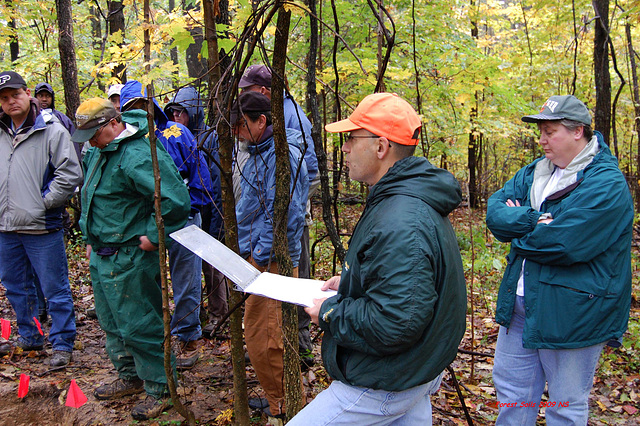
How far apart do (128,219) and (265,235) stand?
100 cm

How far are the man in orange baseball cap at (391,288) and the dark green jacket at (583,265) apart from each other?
97 cm

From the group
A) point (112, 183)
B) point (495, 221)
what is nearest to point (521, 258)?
point (495, 221)

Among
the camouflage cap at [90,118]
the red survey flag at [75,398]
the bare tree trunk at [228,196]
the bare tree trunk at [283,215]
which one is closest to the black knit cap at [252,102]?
the bare tree trunk at [228,196]

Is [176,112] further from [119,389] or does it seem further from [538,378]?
[538,378]

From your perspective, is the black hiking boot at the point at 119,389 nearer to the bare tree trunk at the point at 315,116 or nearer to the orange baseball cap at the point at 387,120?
the bare tree trunk at the point at 315,116

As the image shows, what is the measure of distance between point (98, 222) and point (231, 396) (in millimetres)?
1660

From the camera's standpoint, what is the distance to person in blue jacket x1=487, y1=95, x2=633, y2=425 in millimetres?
2412

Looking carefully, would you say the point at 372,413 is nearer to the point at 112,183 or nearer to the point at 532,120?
the point at 532,120

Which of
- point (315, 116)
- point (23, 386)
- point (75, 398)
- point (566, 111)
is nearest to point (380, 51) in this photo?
point (315, 116)

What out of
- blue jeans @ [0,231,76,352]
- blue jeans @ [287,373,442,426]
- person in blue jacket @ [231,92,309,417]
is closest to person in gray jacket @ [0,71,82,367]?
blue jeans @ [0,231,76,352]

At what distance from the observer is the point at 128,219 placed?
330 cm

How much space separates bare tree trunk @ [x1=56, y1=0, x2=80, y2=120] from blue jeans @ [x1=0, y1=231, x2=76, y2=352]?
3.16 meters

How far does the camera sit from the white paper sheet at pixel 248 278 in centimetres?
185

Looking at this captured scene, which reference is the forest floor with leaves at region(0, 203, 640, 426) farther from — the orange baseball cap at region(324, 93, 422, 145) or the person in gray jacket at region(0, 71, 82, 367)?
the orange baseball cap at region(324, 93, 422, 145)
